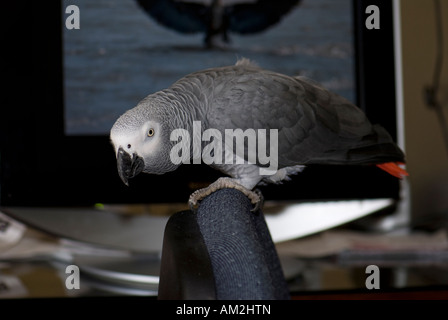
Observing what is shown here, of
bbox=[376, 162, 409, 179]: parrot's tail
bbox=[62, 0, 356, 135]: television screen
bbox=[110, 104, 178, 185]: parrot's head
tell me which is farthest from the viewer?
bbox=[62, 0, 356, 135]: television screen

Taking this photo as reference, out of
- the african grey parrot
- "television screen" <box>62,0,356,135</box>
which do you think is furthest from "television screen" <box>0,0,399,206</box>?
the african grey parrot

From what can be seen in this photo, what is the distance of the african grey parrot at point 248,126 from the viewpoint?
0.46 metres

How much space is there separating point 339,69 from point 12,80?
648mm

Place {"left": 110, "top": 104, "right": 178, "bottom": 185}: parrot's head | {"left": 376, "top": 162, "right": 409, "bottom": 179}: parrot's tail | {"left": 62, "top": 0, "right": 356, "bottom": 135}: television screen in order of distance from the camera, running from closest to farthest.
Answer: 1. {"left": 110, "top": 104, "right": 178, "bottom": 185}: parrot's head
2. {"left": 376, "top": 162, "right": 409, "bottom": 179}: parrot's tail
3. {"left": 62, "top": 0, "right": 356, "bottom": 135}: television screen

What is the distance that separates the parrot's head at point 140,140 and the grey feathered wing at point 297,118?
8 cm

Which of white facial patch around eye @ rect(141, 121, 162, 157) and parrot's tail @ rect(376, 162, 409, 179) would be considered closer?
white facial patch around eye @ rect(141, 121, 162, 157)

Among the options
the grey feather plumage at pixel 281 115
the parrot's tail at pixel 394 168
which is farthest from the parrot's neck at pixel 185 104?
the parrot's tail at pixel 394 168

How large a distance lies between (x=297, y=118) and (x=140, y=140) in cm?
21

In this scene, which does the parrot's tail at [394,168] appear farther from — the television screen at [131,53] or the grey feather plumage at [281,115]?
the television screen at [131,53]

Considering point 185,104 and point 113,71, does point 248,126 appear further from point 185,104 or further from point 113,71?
point 113,71

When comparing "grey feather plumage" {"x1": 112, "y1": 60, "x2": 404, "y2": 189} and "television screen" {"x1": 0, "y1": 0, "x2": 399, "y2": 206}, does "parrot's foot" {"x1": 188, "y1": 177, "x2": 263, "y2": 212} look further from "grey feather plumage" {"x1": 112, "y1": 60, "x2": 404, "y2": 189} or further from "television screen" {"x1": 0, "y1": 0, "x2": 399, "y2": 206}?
"television screen" {"x1": 0, "y1": 0, "x2": 399, "y2": 206}

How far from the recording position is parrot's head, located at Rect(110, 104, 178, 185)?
1.44 feet

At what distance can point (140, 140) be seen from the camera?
45 centimetres

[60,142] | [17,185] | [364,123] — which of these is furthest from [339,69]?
[17,185]
